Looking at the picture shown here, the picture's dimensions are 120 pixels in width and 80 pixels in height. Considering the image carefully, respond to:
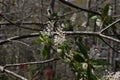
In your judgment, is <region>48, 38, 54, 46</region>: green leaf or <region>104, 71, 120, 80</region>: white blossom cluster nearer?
<region>104, 71, 120, 80</region>: white blossom cluster

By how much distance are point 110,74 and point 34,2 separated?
601 centimetres

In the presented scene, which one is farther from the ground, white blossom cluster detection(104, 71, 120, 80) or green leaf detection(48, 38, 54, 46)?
green leaf detection(48, 38, 54, 46)

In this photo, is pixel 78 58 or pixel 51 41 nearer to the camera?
pixel 78 58

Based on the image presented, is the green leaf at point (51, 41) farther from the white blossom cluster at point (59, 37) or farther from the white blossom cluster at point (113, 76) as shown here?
the white blossom cluster at point (113, 76)

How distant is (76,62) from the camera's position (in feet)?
3.75

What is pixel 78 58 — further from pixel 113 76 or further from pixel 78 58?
pixel 113 76

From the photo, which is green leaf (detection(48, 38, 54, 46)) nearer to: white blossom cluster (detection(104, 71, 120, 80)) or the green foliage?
the green foliage

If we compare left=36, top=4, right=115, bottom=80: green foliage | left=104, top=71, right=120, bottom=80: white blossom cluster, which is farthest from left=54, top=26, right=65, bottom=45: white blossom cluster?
left=104, top=71, right=120, bottom=80: white blossom cluster

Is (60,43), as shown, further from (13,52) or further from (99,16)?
(13,52)

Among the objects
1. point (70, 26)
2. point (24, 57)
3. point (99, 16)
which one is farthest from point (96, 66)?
point (24, 57)

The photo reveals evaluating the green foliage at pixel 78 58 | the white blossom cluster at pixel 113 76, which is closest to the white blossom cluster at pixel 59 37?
the green foliage at pixel 78 58

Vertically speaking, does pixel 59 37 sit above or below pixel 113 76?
above

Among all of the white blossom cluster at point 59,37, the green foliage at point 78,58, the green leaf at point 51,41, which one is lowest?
the green foliage at point 78,58

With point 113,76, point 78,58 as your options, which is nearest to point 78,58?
point 78,58
